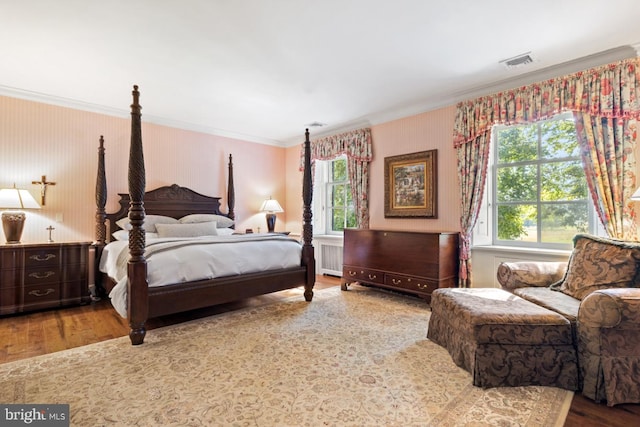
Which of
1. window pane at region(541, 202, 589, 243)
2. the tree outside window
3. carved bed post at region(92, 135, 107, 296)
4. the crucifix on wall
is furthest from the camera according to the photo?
the tree outside window

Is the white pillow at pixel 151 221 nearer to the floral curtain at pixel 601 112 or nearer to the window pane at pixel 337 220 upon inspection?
the window pane at pixel 337 220

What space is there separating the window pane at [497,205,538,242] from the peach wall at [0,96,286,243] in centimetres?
423

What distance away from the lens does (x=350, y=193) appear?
5.42 m

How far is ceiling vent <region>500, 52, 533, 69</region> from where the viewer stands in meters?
2.93

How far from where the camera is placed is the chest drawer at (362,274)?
4147 millimetres

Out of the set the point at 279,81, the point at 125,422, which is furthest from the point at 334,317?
the point at 279,81

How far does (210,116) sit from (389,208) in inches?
118

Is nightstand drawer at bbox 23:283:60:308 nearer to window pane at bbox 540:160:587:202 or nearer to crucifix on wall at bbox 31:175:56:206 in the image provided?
crucifix on wall at bbox 31:175:56:206

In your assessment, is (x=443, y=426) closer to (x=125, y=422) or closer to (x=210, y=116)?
(x=125, y=422)

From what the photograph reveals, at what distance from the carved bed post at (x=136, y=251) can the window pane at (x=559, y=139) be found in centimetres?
401

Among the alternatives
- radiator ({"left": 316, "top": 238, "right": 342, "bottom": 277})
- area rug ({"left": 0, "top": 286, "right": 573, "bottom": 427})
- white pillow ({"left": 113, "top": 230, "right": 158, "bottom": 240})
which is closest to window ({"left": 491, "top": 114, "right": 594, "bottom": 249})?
area rug ({"left": 0, "top": 286, "right": 573, "bottom": 427})

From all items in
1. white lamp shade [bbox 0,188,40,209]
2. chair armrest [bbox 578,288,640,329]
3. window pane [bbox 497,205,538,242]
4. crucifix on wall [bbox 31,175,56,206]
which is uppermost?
crucifix on wall [bbox 31,175,56,206]

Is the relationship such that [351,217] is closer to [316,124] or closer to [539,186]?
[316,124]

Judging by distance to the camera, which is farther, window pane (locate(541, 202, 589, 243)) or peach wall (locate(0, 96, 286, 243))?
peach wall (locate(0, 96, 286, 243))
